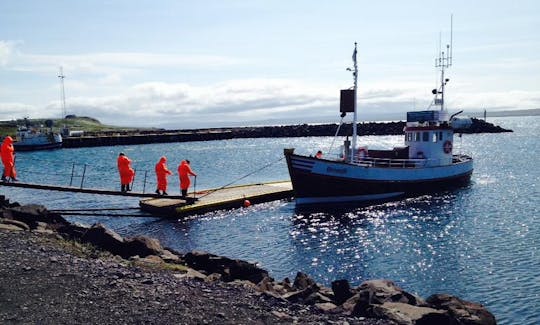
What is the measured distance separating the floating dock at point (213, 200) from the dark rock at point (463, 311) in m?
15.3

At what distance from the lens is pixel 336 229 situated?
2314 centimetres

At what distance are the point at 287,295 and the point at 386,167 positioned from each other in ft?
69.2

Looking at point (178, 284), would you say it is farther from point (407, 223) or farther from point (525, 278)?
point (407, 223)

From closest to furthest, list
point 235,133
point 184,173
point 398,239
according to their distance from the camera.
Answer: point 398,239 → point 184,173 → point 235,133

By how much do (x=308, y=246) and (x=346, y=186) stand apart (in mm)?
9843

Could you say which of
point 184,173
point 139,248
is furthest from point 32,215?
point 184,173

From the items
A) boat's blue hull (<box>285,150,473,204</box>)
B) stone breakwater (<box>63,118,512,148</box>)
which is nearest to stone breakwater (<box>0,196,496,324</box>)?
boat's blue hull (<box>285,150,473,204</box>)

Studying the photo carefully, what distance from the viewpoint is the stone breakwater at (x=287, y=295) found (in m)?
9.66

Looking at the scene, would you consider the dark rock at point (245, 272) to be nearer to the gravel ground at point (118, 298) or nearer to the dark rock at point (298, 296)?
the gravel ground at point (118, 298)

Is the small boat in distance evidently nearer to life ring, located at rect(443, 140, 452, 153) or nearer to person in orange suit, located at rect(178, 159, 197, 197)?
person in orange suit, located at rect(178, 159, 197, 197)

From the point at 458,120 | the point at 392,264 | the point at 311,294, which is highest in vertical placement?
the point at 458,120

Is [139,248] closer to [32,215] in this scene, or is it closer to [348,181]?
[32,215]

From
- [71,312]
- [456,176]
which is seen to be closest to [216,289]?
[71,312]

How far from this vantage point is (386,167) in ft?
101
